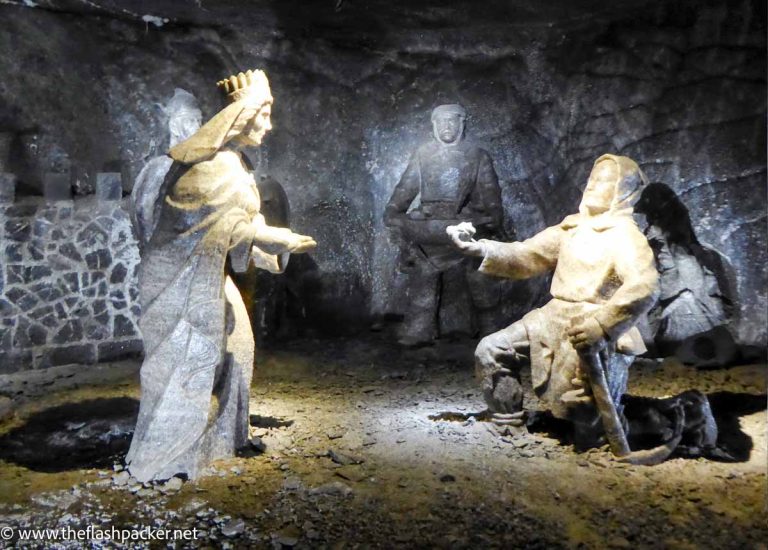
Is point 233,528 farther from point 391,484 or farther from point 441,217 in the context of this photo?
point 441,217

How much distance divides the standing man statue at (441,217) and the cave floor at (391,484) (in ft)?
6.28

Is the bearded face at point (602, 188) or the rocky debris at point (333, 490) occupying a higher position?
the bearded face at point (602, 188)

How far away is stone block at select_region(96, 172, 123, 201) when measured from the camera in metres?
7.23

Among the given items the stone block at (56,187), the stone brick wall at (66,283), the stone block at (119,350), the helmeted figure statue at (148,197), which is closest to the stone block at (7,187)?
the stone brick wall at (66,283)

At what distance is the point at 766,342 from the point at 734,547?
11.4 feet

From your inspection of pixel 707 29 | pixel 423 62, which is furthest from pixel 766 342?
pixel 423 62

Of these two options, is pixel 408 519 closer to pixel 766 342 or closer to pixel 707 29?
pixel 766 342

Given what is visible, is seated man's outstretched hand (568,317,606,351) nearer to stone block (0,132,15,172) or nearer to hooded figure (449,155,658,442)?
hooded figure (449,155,658,442)

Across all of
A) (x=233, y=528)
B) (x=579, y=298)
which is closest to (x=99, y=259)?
(x=233, y=528)

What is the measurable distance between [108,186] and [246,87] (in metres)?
3.83

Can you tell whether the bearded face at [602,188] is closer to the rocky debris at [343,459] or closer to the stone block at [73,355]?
the rocky debris at [343,459]

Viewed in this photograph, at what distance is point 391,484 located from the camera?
12.7 feet

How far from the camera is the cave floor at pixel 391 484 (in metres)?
3.31

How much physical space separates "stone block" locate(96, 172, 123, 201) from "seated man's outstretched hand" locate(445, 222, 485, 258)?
4.30 metres
